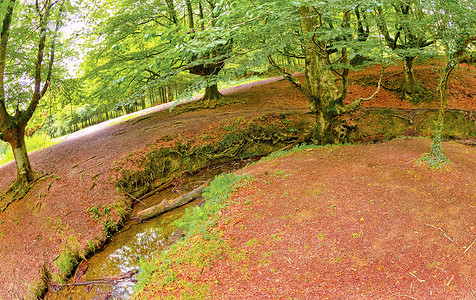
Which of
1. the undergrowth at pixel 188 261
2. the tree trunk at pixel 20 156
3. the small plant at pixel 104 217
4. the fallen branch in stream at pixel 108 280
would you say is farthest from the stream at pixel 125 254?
the tree trunk at pixel 20 156

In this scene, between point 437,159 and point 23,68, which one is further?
point 23,68

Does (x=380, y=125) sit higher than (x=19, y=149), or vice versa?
(x=19, y=149)

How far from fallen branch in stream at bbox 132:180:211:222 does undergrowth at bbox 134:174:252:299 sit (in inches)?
49.5

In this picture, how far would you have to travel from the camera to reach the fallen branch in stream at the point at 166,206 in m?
6.50

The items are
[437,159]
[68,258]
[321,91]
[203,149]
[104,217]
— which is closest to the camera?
[68,258]

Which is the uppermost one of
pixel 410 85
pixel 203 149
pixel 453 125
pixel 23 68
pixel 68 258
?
pixel 23 68

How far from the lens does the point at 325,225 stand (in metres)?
4.16

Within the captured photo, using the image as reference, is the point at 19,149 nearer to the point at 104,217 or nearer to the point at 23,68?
the point at 23,68

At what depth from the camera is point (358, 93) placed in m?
13.1

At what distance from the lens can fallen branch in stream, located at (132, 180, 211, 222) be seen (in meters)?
6.50

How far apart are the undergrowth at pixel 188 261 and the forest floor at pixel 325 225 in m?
0.24

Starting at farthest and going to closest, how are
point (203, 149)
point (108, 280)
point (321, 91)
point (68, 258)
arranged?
point (203, 149) → point (321, 91) → point (68, 258) → point (108, 280)

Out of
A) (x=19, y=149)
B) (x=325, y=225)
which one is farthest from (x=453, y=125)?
(x=19, y=149)

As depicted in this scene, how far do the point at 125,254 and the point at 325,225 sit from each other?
435cm
